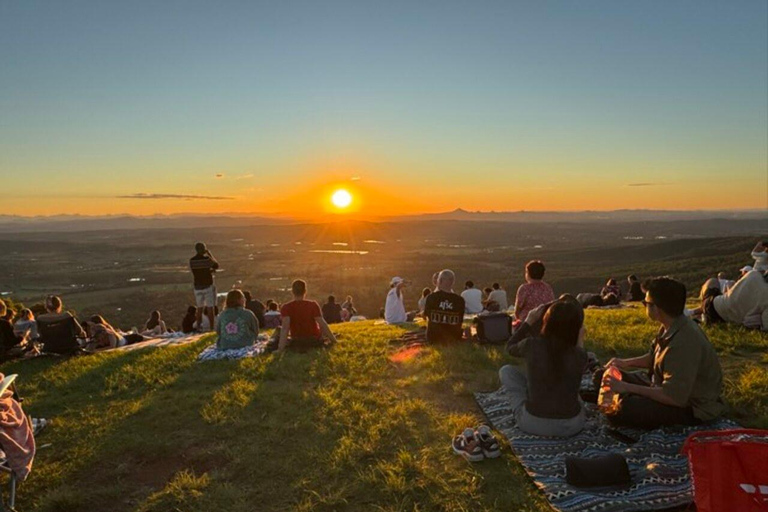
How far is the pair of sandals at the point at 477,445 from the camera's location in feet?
16.3

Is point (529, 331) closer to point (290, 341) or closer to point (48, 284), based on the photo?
point (290, 341)

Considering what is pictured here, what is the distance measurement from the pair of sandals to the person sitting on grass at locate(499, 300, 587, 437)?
1.84 feet

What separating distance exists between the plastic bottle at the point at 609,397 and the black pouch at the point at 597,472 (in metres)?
1.09

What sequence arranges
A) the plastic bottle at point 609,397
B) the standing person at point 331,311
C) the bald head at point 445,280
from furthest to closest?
the standing person at point 331,311
the bald head at point 445,280
the plastic bottle at point 609,397

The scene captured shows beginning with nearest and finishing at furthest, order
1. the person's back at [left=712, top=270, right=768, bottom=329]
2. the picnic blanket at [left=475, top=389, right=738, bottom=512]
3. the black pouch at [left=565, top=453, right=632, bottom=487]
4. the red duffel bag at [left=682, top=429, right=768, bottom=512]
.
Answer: the red duffel bag at [left=682, top=429, right=768, bottom=512] → the picnic blanket at [left=475, top=389, right=738, bottom=512] → the black pouch at [left=565, top=453, right=632, bottom=487] → the person's back at [left=712, top=270, right=768, bottom=329]

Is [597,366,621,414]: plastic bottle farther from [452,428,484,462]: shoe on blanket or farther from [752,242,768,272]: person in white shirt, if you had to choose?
[752,242,768,272]: person in white shirt

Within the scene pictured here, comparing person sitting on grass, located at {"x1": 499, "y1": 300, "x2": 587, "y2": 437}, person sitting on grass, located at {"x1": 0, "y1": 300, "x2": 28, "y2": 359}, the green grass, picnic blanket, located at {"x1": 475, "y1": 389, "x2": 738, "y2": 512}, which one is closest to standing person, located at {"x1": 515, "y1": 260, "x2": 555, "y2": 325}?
the green grass

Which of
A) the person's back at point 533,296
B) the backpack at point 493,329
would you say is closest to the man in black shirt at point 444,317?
the backpack at point 493,329

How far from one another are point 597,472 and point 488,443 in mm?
1162

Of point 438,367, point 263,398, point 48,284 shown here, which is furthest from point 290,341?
point 48,284

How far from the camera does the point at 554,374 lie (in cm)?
500

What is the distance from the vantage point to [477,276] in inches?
3521

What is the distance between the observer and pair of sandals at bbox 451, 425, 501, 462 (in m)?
4.98

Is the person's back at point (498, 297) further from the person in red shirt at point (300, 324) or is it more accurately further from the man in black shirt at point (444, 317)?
the person in red shirt at point (300, 324)
